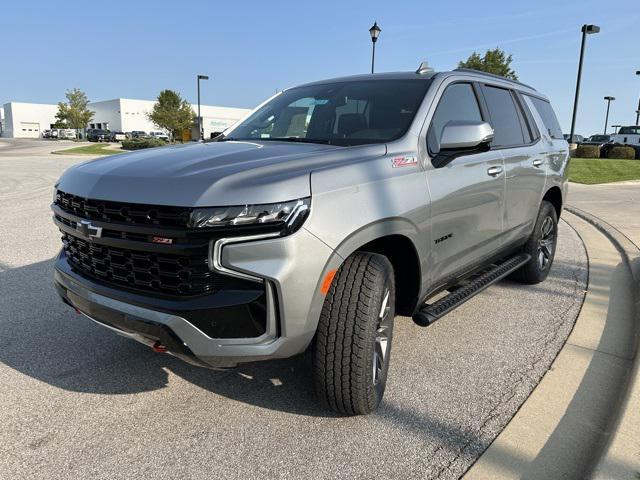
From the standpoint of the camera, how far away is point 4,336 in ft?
12.0

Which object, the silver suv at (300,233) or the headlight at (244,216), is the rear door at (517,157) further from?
the headlight at (244,216)

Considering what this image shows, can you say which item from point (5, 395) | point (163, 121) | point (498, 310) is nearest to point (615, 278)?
point (498, 310)

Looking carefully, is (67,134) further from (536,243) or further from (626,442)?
(626,442)

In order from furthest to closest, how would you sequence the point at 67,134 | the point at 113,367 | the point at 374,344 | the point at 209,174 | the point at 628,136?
the point at 67,134, the point at 628,136, the point at 113,367, the point at 374,344, the point at 209,174

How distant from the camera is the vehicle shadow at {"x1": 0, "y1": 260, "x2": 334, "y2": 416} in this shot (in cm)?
295

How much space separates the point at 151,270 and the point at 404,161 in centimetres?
150

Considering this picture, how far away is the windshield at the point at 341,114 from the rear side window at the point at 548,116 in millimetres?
2166

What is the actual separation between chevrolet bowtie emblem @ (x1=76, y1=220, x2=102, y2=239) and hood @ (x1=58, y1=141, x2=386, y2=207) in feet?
0.47

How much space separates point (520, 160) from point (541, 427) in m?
2.36

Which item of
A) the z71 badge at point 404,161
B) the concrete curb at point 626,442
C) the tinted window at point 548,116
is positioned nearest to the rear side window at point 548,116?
the tinted window at point 548,116

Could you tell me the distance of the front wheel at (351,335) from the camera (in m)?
2.45

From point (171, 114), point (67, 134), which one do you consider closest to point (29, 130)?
point (67, 134)

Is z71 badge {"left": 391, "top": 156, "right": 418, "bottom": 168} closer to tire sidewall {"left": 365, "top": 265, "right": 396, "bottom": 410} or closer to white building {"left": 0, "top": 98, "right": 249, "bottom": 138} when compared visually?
tire sidewall {"left": 365, "top": 265, "right": 396, "bottom": 410}

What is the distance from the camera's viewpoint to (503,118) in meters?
4.24
